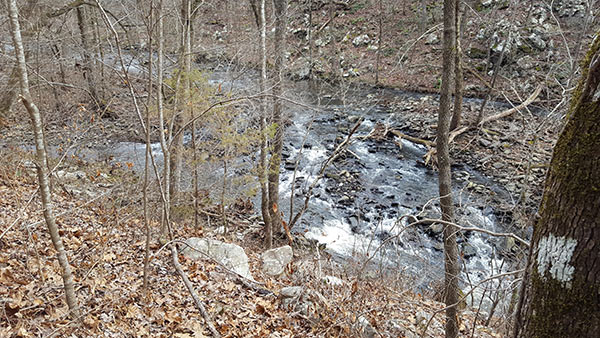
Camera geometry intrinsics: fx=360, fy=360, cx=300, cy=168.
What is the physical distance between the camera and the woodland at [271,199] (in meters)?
2.48

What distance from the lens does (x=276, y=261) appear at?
673 cm

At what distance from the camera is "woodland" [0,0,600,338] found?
2.48 metres

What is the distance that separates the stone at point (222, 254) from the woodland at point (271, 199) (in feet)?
0.11

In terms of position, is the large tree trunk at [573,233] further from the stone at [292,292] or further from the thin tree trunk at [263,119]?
the thin tree trunk at [263,119]

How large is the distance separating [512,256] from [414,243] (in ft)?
6.60

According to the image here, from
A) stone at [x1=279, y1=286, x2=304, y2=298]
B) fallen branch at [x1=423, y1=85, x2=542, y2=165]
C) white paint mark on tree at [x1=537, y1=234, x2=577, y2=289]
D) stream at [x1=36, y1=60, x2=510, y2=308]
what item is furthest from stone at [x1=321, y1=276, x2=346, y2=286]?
fallen branch at [x1=423, y1=85, x2=542, y2=165]

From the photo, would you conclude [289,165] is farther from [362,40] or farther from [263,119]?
[362,40]

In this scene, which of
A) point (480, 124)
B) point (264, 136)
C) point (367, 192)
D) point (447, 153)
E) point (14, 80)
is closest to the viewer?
point (447, 153)

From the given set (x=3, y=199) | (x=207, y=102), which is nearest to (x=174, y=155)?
(x=207, y=102)

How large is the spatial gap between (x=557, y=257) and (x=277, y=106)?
6.96 m

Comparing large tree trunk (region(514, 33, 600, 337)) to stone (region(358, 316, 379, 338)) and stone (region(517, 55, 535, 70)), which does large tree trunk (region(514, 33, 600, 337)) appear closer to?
stone (region(358, 316, 379, 338))

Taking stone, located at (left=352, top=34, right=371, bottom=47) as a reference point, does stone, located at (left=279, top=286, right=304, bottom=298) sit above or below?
below

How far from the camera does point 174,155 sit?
755cm

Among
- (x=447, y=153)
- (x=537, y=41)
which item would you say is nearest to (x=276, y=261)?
(x=447, y=153)
